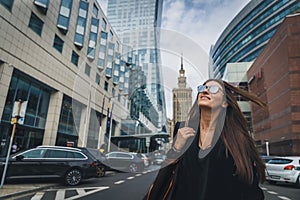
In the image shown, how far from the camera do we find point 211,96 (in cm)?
103

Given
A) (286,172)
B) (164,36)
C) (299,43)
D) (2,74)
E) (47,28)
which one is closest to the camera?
(164,36)

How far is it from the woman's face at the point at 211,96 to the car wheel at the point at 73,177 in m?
7.63

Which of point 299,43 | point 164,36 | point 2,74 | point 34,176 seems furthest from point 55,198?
point 299,43

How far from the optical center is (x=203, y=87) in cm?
108

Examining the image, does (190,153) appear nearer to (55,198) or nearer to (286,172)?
(55,198)

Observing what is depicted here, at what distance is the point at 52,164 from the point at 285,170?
384 inches

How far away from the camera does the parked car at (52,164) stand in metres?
6.83

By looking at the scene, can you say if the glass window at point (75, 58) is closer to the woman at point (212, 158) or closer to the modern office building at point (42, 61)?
the modern office building at point (42, 61)

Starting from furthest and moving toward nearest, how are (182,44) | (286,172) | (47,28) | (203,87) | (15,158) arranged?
(47,28), (286,172), (15,158), (182,44), (203,87)

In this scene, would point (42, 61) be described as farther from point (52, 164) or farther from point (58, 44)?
point (52, 164)

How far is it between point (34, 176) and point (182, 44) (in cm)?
760

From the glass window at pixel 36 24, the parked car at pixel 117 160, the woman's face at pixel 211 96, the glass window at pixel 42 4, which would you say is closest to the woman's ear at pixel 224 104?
the woman's face at pixel 211 96

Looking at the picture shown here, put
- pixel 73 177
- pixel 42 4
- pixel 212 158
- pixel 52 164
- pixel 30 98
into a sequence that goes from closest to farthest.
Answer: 1. pixel 212 158
2. pixel 52 164
3. pixel 73 177
4. pixel 42 4
5. pixel 30 98

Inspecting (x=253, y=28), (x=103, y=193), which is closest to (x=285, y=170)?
(x=103, y=193)
